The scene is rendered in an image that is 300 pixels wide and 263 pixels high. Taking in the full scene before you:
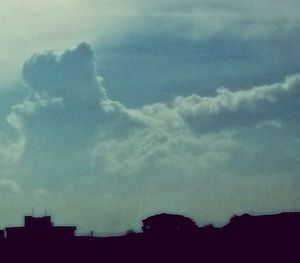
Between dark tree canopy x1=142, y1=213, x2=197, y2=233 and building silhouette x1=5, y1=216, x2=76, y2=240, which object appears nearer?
building silhouette x1=5, y1=216, x2=76, y2=240

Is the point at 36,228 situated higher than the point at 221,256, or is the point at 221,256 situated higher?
the point at 36,228

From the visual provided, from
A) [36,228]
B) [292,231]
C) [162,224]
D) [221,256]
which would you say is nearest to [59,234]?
[36,228]

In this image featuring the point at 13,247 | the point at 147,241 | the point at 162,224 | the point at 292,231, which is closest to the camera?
the point at 292,231

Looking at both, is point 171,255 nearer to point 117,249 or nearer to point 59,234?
point 117,249

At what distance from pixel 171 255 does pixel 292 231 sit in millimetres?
8872

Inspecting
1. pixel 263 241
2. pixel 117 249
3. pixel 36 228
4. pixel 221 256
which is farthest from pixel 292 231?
pixel 36 228

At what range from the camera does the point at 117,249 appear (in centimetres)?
4747

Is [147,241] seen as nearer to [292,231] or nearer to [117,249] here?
[117,249]

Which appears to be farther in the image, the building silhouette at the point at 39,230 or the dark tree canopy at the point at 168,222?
the dark tree canopy at the point at 168,222

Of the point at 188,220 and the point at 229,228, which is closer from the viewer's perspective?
the point at 229,228

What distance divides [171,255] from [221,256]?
3759 mm

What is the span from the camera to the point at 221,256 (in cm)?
4441

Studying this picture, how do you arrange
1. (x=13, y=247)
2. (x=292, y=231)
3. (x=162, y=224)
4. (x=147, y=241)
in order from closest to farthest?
(x=292, y=231), (x=147, y=241), (x=13, y=247), (x=162, y=224)

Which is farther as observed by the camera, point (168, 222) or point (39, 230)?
point (168, 222)
